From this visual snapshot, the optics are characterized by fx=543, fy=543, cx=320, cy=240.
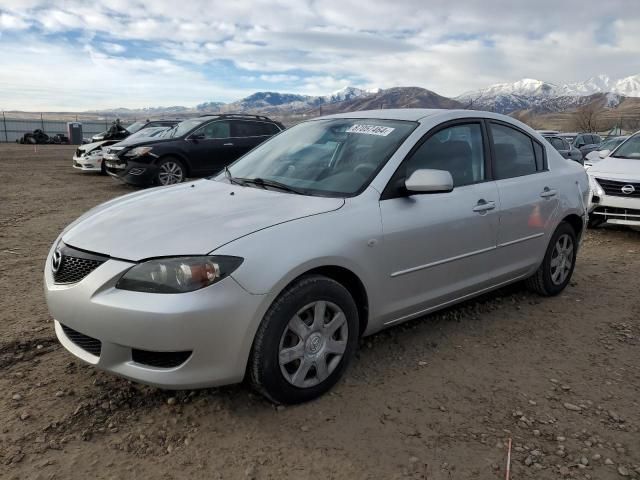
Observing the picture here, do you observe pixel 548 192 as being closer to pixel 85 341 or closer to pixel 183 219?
pixel 183 219

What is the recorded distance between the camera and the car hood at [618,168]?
7.37 metres

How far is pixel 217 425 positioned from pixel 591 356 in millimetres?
2608

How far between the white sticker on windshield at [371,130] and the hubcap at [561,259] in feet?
6.87

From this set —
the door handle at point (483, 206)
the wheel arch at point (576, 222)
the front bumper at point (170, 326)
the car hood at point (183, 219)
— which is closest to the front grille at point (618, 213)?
the wheel arch at point (576, 222)

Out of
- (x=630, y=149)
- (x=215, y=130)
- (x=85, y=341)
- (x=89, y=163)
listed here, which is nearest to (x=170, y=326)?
(x=85, y=341)

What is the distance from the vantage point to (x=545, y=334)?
13.5 ft

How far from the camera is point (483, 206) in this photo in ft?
12.9

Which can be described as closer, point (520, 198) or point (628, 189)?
point (520, 198)

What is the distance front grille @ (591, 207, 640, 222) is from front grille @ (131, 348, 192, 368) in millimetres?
6732

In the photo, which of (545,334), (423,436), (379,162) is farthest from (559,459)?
(379,162)

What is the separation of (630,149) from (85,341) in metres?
8.55

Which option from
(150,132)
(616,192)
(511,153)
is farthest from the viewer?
(150,132)

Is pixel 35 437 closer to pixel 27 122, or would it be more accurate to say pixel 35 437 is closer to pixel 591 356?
pixel 591 356

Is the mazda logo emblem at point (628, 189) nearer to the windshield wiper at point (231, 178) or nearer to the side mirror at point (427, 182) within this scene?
the side mirror at point (427, 182)
